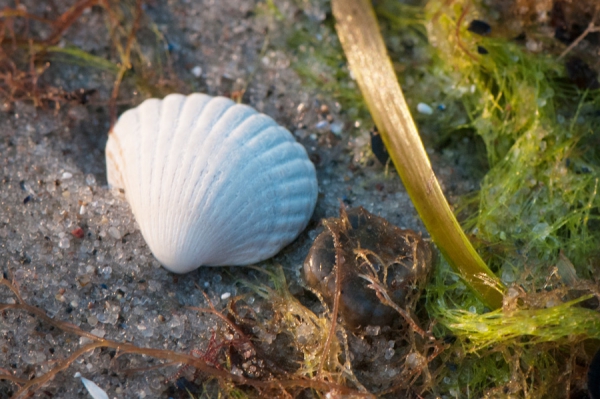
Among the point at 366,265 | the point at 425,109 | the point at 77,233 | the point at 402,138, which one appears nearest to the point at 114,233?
the point at 77,233

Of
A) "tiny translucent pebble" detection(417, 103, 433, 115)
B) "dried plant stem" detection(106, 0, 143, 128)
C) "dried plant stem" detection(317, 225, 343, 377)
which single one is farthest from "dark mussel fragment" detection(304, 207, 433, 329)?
"dried plant stem" detection(106, 0, 143, 128)

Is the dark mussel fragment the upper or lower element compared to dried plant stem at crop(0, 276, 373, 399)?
upper

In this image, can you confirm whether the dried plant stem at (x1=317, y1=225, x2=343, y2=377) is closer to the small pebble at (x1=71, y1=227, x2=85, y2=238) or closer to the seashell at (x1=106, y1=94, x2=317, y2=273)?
the seashell at (x1=106, y1=94, x2=317, y2=273)

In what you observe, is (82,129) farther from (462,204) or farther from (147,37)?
(462,204)

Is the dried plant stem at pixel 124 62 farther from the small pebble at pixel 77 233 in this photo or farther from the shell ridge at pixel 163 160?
the small pebble at pixel 77 233

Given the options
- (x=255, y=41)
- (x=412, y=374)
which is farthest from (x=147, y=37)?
(x=412, y=374)

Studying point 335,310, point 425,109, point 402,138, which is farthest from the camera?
point 425,109

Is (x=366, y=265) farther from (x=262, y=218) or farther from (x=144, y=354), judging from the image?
(x=144, y=354)
